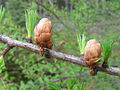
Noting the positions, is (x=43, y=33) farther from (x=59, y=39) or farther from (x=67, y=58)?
(x=59, y=39)

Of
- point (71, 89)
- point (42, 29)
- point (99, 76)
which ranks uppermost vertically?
point (42, 29)

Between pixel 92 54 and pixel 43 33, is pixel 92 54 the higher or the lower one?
the lower one

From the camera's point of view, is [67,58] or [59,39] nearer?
[67,58]

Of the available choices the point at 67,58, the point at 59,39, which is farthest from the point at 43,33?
the point at 59,39

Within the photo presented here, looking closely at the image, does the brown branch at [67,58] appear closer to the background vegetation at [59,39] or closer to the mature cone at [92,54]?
the mature cone at [92,54]

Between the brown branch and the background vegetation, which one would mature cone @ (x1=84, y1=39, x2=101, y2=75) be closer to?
the brown branch

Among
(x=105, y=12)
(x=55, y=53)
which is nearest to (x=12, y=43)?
(x=55, y=53)

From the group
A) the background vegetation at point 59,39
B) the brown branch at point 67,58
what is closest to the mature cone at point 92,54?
the brown branch at point 67,58

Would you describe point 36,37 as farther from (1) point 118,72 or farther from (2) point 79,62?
(1) point 118,72

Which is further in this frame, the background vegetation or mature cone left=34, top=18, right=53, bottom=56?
the background vegetation

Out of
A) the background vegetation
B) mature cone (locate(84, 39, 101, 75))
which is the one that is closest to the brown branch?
mature cone (locate(84, 39, 101, 75))

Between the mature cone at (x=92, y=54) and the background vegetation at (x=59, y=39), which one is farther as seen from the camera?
the background vegetation at (x=59, y=39)
